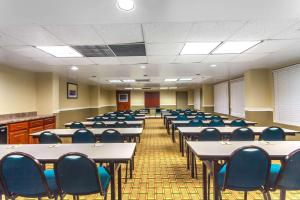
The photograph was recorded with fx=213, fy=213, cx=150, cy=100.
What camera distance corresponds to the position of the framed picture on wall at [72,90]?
10.6 metres

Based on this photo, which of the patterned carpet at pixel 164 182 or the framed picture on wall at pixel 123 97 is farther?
the framed picture on wall at pixel 123 97

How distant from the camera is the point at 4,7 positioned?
2.40 metres

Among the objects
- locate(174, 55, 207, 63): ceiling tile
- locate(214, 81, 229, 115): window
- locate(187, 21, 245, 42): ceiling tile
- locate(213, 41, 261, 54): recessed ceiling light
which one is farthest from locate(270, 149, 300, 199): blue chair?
locate(214, 81, 229, 115): window

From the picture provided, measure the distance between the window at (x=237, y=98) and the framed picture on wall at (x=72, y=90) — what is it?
8.18 metres

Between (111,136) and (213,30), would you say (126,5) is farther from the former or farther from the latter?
A: (111,136)

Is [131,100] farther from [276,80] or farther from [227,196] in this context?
[227,196]

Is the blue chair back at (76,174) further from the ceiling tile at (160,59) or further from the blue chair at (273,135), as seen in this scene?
the ceiling tile at (160,59)

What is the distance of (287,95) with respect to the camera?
677 cm

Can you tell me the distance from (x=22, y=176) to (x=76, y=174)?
0.51 meters

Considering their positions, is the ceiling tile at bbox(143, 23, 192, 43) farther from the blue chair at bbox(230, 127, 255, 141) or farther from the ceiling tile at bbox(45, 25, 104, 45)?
the blue chair at bbox(230, 127, 255, 141)

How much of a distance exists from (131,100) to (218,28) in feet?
54.3

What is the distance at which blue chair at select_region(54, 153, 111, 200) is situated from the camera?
1976mm

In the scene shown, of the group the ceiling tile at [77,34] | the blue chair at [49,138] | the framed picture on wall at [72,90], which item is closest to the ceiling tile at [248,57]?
the ceiling tile at [77,34]

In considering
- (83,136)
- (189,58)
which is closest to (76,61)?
(83,136)
